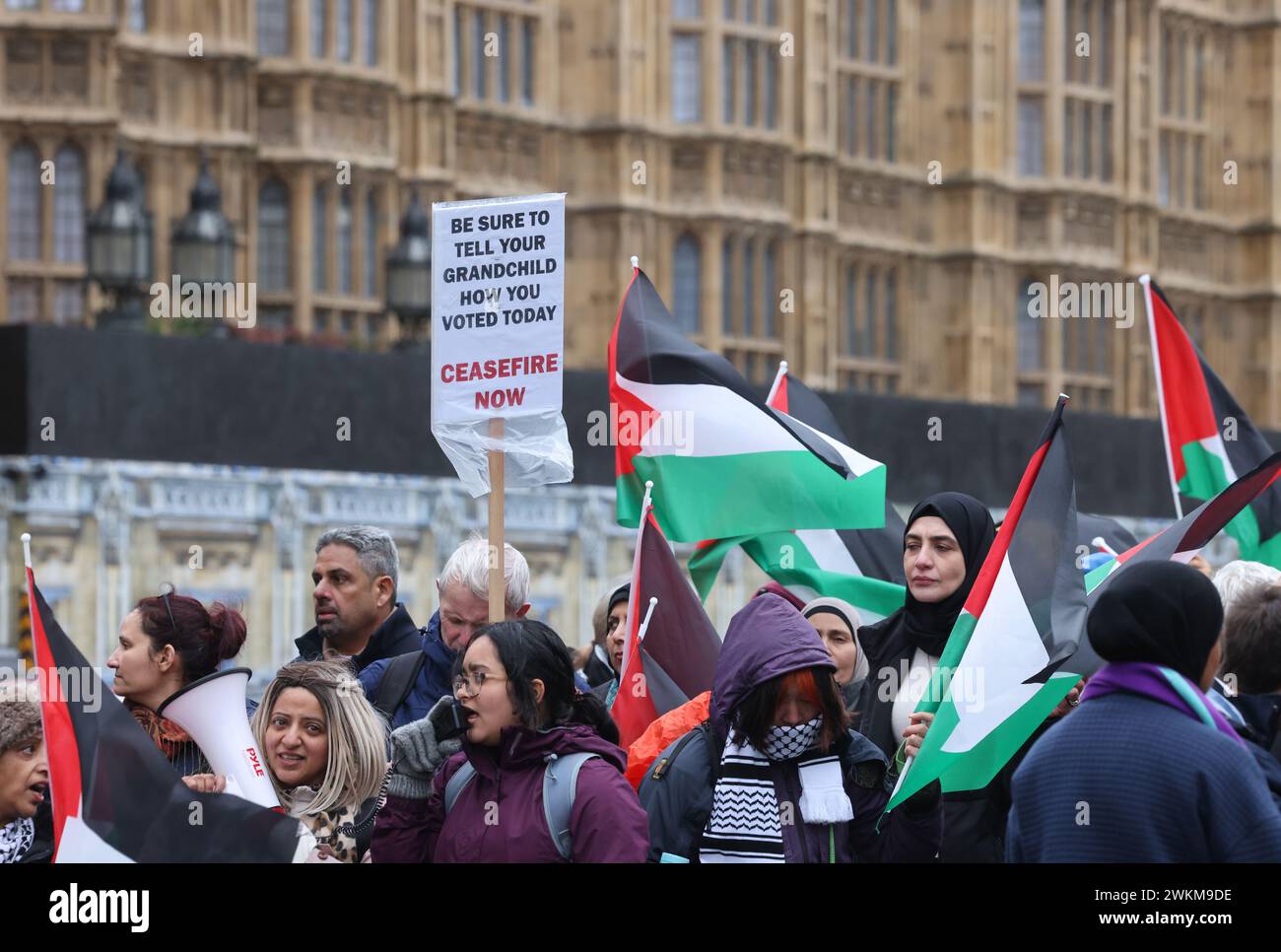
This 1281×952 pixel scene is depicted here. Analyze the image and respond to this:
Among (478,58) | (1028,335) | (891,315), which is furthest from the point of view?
(1028,335)

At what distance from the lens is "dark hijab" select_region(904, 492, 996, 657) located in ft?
19.3

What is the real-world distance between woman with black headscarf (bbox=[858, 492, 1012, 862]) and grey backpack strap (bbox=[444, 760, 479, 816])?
1.17 metres

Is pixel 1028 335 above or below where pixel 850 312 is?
below

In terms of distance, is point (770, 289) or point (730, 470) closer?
point (730, 470)

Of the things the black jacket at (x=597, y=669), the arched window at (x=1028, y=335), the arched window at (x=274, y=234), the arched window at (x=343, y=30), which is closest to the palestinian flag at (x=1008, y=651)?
the black jacket at (x=597, y=669)

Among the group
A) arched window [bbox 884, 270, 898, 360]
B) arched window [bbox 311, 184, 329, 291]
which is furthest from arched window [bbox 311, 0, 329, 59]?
arched window [bbox 884, 270, 898, 360]

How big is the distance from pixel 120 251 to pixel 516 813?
502 inches

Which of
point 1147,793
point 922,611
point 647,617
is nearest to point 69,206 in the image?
point 647,617

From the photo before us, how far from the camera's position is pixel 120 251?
17.0m

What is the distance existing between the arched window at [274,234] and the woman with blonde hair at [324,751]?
1819 cm

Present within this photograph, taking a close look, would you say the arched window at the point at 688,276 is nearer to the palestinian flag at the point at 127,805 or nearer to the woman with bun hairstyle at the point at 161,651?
the woman with bun hairstyle at the point at 161,651

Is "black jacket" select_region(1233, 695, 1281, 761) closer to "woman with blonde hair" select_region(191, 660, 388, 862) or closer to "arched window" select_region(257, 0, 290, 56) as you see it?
"woman with blonde hair" select_region(191, 660, 388, 862)

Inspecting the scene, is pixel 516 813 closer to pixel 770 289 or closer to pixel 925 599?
pixel 925 599
